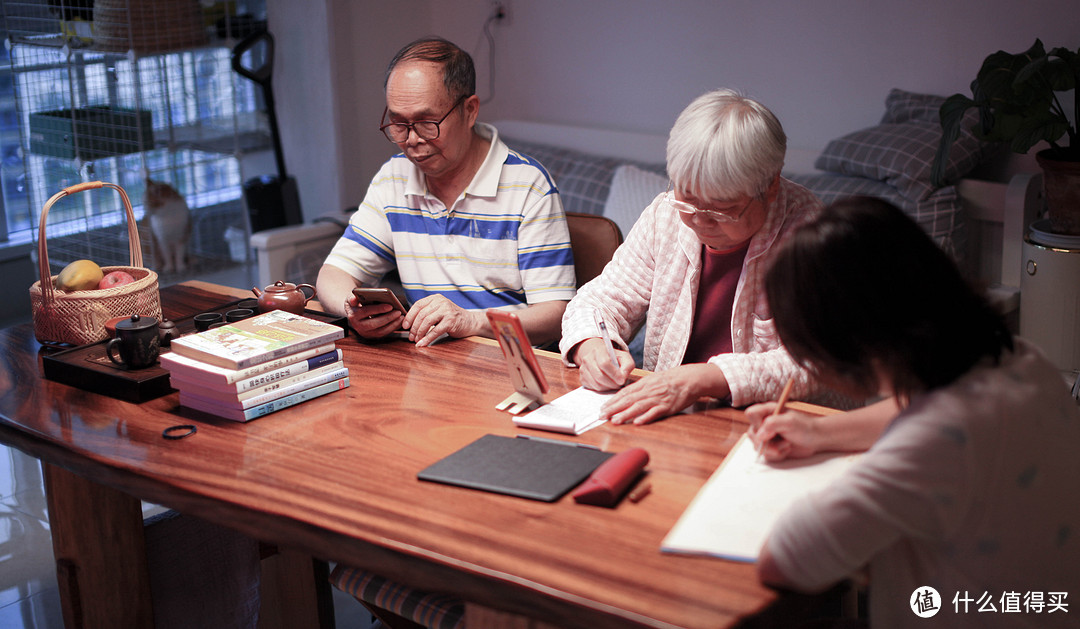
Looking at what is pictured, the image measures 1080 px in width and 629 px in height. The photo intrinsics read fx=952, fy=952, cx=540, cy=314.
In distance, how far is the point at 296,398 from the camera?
1712mm

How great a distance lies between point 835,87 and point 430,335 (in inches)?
81.6

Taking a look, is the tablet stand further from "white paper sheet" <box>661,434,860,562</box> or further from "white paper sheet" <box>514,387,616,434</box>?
"white paper sheet" <box>661,434,860,562</box>

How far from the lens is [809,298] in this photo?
43.9 inches

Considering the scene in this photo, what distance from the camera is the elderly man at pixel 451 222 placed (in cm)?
217

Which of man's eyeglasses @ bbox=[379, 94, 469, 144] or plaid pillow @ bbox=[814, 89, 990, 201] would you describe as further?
plaid pillow @ bbox=[814, 89, 990, 201]

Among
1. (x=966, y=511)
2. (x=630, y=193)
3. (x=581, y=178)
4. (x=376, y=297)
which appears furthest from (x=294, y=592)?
(x=581, y=178)

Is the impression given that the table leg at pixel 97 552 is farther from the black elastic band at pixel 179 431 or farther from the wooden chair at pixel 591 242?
the wooden chair at pixel 591 242

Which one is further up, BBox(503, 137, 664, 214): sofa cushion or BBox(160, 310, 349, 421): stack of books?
BBox(503, 137, 664, 214): sofa cushion

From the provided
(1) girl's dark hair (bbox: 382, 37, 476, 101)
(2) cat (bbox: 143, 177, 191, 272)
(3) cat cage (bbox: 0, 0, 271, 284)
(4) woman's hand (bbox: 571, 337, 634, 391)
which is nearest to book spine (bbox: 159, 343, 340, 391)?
(4) woman's hand (bbox: 571, 337, 634, 391)

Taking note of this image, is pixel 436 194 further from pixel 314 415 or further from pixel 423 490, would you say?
pixel 423 490

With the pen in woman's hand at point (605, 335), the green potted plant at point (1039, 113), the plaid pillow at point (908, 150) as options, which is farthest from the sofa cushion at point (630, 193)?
the pen in woman's hand at point (605, 335)

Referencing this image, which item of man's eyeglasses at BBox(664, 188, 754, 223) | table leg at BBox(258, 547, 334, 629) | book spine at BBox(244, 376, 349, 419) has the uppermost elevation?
man's eyeglasses at BBox(664, 188, 754, 223)

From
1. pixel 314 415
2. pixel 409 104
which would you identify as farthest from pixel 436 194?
pixel 314 415

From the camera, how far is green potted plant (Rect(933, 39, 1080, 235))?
2.52 m
